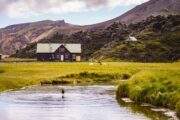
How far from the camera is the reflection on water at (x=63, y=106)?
173 ft

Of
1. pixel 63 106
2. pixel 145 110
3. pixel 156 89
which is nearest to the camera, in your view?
pixel 145 110

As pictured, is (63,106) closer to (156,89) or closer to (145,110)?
(145,110)

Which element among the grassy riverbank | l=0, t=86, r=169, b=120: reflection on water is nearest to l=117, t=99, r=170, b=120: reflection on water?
l=0, t=86, r=169, b=120: reflection on water

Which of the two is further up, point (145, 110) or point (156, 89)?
point (156, 89)

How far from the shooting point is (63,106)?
63156mm

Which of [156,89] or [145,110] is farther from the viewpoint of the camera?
[156,89]

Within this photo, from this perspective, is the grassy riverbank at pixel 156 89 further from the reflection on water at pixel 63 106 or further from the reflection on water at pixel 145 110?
the reflection on water at pixel 63 106

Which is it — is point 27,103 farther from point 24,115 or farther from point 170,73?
point 170,73

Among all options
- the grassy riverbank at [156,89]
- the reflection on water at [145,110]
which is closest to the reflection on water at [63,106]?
the reflection on water at [145,110]

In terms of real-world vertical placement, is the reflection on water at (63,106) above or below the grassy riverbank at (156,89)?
below

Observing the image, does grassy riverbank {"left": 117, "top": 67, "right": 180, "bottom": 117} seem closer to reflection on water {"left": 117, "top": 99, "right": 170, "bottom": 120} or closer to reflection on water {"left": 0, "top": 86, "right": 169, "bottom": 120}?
reflection on water {"left": 117, "top": 99, "right": 170, "bottom": 120}

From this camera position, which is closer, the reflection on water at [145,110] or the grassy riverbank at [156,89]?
the reflection on water at [145,110]

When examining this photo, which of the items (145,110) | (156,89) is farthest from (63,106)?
(156,89)

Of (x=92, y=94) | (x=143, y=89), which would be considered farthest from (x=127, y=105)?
(x=92, y=94)
